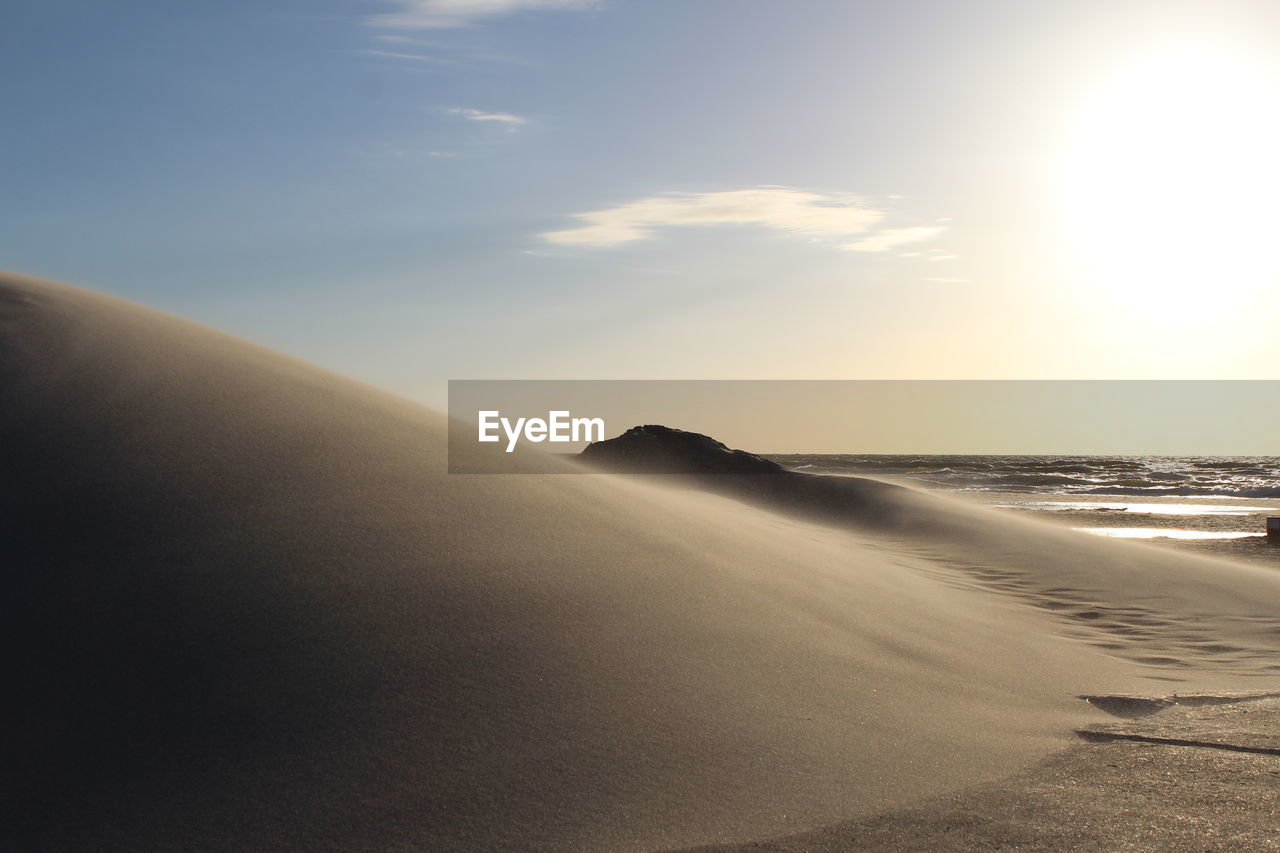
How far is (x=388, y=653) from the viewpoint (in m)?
2.99

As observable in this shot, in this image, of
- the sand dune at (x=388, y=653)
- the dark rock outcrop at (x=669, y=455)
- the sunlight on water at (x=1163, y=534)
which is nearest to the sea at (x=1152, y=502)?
the sunlight on water at (x=1163, y=534)

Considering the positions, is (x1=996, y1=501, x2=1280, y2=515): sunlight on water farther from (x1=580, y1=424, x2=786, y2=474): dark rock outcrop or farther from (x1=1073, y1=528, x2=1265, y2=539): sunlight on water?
(x1=580, y1=424, x2=786, y2=474): dark rock outcrop

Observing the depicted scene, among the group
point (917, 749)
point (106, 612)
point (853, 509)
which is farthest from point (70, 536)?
point (853, 509)

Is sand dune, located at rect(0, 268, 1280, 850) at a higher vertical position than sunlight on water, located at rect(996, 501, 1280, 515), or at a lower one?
A: higher

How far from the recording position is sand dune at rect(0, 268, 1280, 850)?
2428 mm

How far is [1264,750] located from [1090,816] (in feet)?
3.47

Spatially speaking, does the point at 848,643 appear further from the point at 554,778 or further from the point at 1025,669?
the point at 554,778

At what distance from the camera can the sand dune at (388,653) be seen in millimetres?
2428

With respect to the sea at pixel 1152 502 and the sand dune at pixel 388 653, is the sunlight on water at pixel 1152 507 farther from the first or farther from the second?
the sand dune at pixel 388 653

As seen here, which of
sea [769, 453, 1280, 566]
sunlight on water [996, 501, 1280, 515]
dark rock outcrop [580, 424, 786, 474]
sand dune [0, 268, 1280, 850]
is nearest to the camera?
sand dune [0, 268, 1280, 850]

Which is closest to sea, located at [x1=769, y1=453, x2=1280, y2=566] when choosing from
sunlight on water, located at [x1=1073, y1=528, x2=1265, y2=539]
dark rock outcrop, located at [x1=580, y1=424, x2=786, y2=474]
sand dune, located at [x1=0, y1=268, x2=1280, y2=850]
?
sunlight on water, located at [x1=1073, y1=528, x2=1265, y2=539]

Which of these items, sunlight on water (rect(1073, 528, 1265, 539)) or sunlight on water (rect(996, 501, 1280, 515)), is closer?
sunlight on water (rect(1073, 528, 1265, 539))

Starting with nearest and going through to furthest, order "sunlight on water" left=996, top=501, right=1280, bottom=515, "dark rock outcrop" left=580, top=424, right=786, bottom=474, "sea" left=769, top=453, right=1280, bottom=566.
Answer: "sea" left=769, top=453, right=1280, bottom=566, "dark rock outcrop" left=580, top=424, right=786, bottom=474, "sunlight on water" left=996, top=501, right=1280, bottom=515

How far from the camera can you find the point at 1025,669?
4582 millimetres
